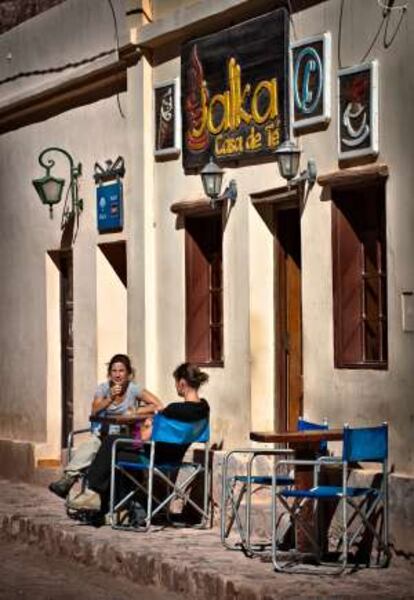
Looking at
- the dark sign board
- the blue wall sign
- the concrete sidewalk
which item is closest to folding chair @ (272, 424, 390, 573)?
the concrete sidewalk

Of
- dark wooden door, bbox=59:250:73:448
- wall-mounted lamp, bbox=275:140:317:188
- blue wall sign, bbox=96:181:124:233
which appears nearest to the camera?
wall-mounted lamp, bbox=275:140:317:188

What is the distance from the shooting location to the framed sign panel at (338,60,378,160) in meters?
12.5

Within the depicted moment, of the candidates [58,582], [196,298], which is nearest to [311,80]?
[196,298]

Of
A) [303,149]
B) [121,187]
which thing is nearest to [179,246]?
[121,187]

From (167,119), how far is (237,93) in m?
1.43

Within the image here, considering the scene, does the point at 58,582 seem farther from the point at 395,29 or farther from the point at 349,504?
the point at 395,29

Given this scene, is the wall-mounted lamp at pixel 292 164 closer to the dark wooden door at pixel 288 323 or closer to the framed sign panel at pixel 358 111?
the framed sign panel at pixel 358 111

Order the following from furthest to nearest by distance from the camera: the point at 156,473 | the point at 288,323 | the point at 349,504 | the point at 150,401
A: the point at 150,401
the point at 288,323
the point at 156,473
the point at 349,504

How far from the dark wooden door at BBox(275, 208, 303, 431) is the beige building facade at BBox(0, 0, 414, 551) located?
1cm

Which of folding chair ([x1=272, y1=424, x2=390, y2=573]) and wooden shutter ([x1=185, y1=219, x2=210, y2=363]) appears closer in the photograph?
folding chair ([x1=272, y1=424, x2=390, y2=573])

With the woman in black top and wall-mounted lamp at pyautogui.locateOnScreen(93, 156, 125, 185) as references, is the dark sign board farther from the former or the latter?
the woman in black top

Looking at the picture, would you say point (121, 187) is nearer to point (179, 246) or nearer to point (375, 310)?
point (179, 246)

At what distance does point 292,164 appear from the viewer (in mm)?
13508

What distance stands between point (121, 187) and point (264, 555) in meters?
5.54
